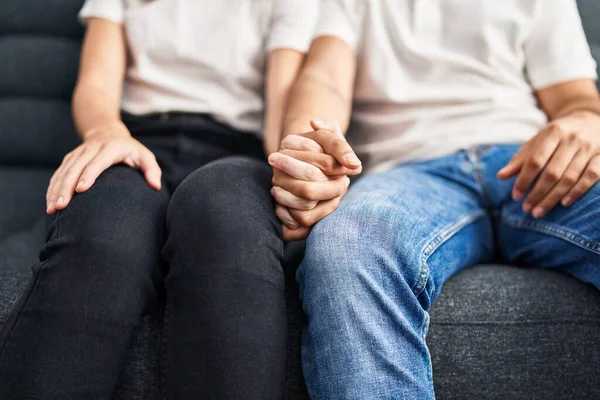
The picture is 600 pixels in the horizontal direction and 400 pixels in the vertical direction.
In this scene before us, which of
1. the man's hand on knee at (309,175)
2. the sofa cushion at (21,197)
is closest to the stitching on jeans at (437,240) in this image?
the man's hand on knee at (309,175)

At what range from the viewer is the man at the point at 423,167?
0.65m

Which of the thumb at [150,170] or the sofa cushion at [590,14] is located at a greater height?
the sofa cushion at [590,14]

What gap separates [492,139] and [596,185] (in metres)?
0.21

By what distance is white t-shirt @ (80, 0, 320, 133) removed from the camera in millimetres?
1037

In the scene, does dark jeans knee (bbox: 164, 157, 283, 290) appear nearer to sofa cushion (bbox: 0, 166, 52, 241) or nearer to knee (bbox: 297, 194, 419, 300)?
knee (bbox: 297, 194, 419, 300)

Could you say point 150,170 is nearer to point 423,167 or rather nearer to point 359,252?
point 359,252

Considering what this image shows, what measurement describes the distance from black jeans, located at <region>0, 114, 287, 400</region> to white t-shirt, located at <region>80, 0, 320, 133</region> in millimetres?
A: 347

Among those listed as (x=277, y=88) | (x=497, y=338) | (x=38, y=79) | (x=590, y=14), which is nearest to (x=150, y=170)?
(x=277, y=88)

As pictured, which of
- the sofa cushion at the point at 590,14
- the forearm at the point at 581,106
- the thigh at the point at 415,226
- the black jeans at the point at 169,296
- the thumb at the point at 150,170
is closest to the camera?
the black jeans at the point at 169,296

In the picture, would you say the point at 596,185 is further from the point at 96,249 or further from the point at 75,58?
the point at 75,58

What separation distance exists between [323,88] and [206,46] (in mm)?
256

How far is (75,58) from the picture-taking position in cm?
132

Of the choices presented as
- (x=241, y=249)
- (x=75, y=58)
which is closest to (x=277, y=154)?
(x=241, y=249)

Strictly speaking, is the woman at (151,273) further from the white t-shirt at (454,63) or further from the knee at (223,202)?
the white t-shirt at (454,63)
